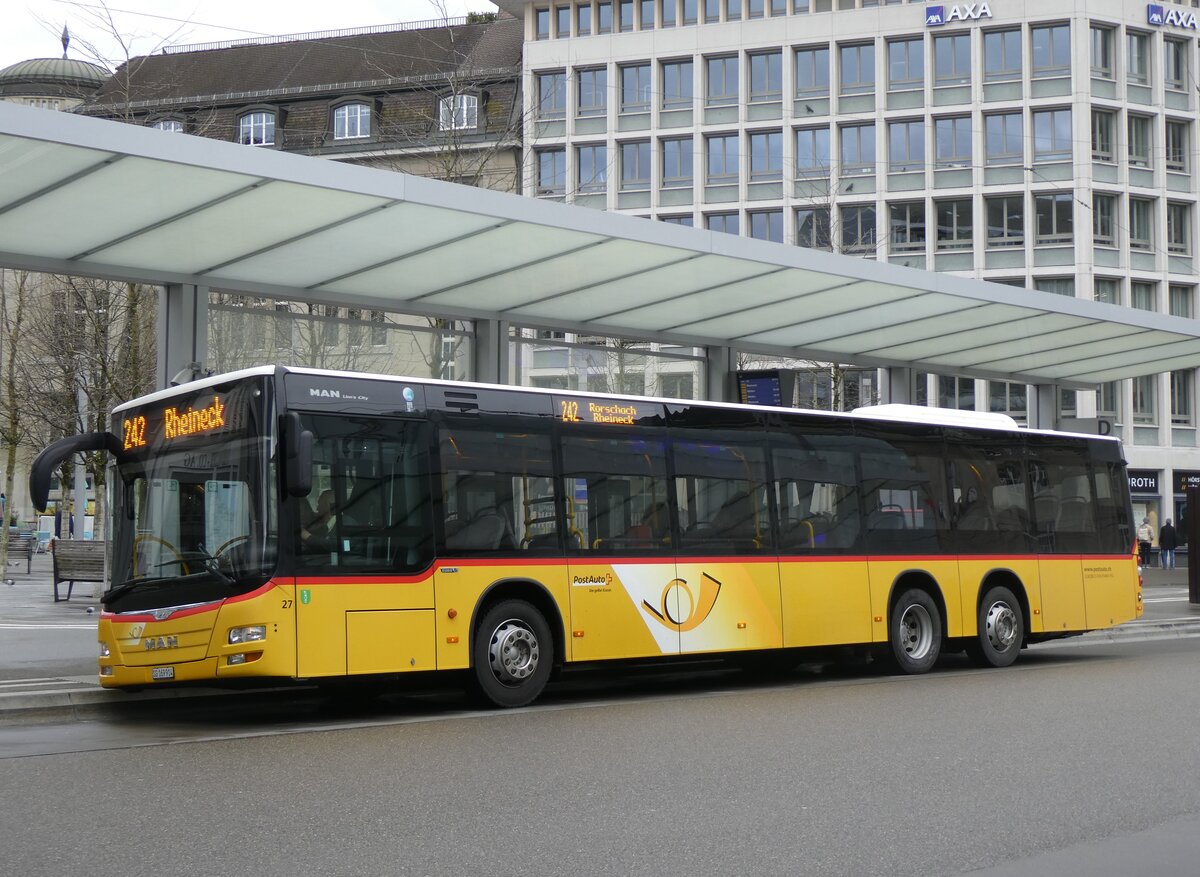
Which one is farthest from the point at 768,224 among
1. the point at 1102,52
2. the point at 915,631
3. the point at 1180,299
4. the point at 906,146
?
the point at 915,631

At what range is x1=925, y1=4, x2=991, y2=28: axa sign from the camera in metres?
60.4

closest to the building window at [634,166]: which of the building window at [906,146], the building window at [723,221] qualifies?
the building window at [723,221]

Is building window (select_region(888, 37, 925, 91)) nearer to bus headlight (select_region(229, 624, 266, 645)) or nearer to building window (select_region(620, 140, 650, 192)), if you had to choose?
building window (select_region(620, 140, 650, 192))

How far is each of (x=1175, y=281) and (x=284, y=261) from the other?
172 ft

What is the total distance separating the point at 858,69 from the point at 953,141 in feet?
15.9

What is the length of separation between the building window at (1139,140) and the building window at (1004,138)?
452cm

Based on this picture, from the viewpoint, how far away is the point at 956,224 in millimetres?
60938

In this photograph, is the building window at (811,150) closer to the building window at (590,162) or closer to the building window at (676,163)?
the building window at (676,163)

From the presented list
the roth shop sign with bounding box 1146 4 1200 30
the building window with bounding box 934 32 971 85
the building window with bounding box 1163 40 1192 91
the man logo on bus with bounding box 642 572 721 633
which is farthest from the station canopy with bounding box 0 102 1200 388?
→ the building window with bounding box 1163 40 1192 91

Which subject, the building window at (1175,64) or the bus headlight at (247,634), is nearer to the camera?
the bus headlight at (247,634)

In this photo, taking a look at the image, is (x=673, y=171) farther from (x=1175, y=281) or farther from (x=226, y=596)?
(x=226, y=596)

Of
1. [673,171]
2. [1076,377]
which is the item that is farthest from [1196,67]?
[1076,377]

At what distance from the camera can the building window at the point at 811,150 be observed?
202 feet

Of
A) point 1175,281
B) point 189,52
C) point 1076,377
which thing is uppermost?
point 189,52
